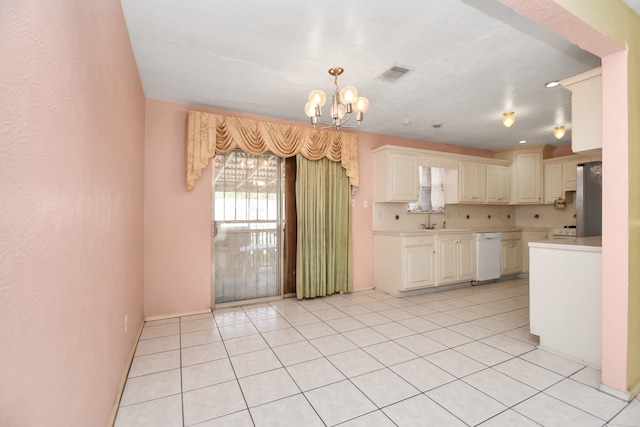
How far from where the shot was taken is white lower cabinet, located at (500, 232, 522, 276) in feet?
17.3

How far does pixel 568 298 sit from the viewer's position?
2400 mm

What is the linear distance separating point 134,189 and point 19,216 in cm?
222

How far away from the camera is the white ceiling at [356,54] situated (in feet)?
6.35

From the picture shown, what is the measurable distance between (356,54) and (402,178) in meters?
2.47

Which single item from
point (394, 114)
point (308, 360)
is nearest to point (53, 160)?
point (308, 360)

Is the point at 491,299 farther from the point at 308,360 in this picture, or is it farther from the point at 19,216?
the point at 19,216

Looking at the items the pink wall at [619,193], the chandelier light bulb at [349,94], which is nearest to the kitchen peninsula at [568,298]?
the pink wall at [619,193]

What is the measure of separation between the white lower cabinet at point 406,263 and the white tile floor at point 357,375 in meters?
0.84

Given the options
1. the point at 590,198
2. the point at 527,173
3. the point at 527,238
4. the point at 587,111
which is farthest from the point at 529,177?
the point at 587,111

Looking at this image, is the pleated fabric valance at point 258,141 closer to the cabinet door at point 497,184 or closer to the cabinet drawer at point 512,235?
the cabinet door at point 497,184

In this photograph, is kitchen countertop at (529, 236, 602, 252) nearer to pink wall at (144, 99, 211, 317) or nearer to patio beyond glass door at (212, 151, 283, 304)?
patio beyond glass door at (212, 151, 283, 304)

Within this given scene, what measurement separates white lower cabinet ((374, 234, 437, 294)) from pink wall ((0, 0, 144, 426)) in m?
3.47

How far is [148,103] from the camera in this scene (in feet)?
10.9

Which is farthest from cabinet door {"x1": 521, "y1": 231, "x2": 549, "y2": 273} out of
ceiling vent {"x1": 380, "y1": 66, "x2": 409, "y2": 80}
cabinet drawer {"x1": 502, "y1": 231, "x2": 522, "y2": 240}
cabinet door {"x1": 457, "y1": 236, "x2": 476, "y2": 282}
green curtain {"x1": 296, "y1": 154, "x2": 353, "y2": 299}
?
ceiling vent {"x1": 380, "y1": 66, "x2": 409, "y2": 80}
